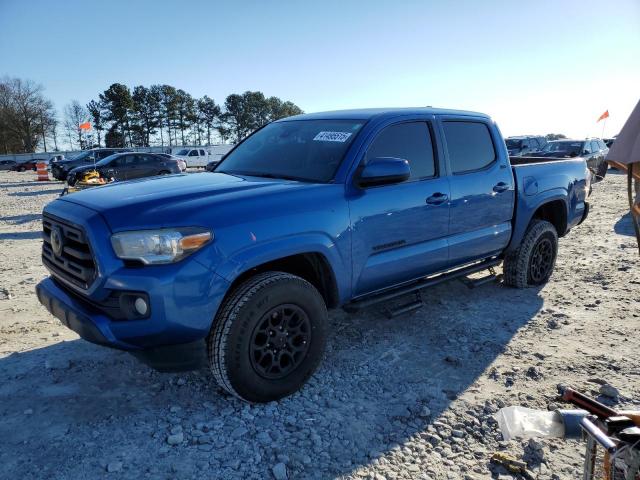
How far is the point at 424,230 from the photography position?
3.78 m

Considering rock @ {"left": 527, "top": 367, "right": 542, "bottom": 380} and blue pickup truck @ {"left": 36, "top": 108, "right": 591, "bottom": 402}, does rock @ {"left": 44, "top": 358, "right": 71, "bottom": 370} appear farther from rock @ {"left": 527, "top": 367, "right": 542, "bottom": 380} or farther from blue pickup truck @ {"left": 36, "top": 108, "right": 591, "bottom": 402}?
rock @ {"left": 527, "top": 367, "right": 542, "bottom": 380}

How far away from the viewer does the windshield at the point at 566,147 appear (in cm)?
1823

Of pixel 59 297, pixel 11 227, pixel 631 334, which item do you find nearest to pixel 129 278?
pixel 59 297

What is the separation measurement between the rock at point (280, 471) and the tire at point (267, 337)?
56 cm

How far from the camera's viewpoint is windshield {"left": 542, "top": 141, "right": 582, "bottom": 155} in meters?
18.2

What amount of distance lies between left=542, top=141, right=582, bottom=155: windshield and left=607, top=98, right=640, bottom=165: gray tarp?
61.5 feet

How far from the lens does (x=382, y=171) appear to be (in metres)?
3.22

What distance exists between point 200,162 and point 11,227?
26.2 metres

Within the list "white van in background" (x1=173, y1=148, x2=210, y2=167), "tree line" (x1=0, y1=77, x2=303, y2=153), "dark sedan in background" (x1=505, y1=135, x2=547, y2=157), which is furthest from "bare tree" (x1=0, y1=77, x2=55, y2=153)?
"dark sedan in background" (x1=505, y1=135, x2=547, y2=157)

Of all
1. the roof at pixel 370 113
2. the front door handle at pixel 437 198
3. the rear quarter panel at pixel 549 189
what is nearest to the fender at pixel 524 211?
the rear quarter panel at pixel 549 189

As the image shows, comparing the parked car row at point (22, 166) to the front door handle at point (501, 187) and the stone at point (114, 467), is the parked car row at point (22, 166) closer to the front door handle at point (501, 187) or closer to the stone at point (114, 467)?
the front door handle at point (501, 187)

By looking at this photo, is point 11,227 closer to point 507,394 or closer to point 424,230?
point 424,230

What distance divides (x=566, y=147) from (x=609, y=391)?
18.1 m

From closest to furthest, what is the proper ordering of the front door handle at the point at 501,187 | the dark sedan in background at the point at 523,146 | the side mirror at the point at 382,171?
the side mirror at the point at 382,171, the front door handle at the point at 501,187, the dark sedan in background at the point at 523,146
